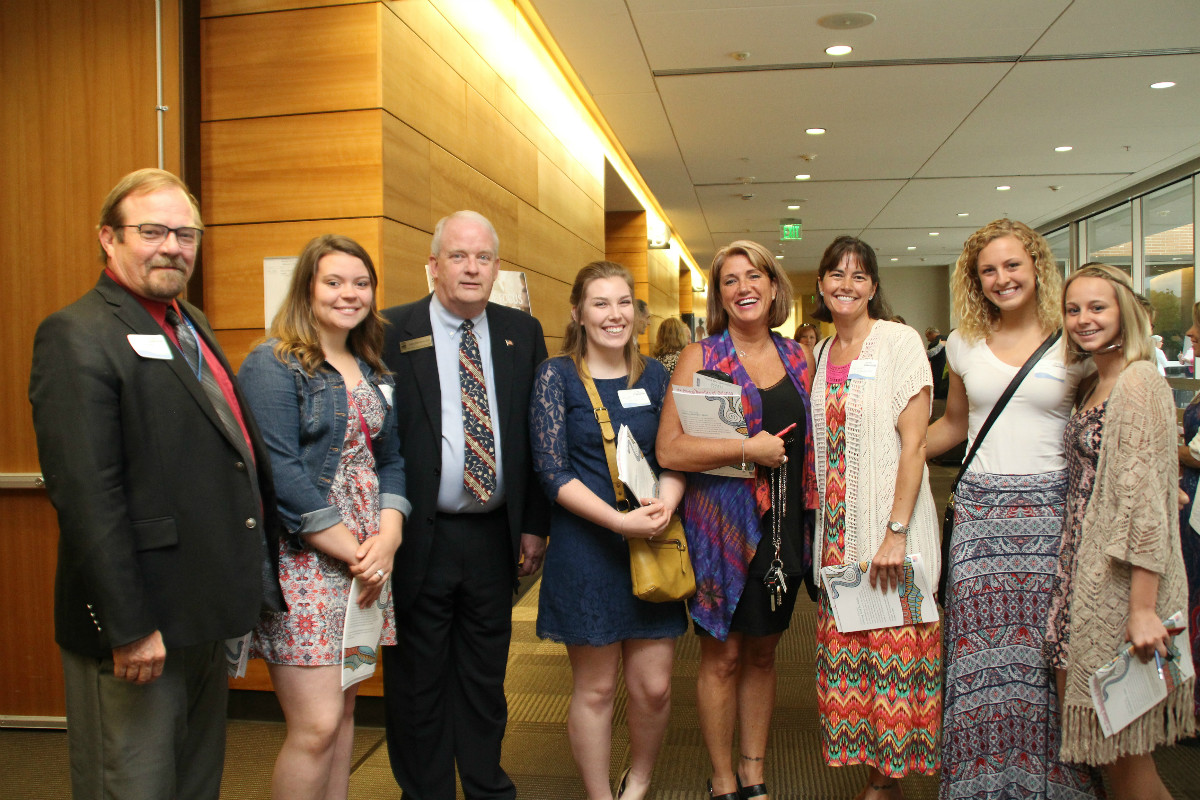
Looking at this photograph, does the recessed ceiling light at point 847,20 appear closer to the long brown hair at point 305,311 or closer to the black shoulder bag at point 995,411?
the black shoulder bag at point 995,411

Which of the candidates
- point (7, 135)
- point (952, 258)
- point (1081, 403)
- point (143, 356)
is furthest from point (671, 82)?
point (952, 258)

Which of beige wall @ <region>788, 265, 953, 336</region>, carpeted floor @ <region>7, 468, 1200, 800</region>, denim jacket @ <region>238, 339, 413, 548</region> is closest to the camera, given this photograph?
denim jacket @ <region>238, 339, 413, 548</region>

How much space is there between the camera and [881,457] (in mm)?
2342

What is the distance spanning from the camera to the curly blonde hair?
237 centimetres

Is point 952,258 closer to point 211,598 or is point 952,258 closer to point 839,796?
point 839,796

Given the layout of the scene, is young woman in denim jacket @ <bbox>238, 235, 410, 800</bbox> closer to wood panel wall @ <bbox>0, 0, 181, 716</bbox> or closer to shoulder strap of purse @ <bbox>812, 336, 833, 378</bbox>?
shoulder strap of purse @ <bbox>812, 336, 833, 378</bbox>

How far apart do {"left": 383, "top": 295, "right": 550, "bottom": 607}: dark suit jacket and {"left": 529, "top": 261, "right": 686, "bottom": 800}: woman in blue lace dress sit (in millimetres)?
87

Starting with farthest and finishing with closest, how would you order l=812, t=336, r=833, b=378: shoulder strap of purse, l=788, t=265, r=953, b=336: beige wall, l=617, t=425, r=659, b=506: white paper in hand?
l=788, t=265, r=953, b=336: beige wall, l=812, t=336, r=833, b=378: shoulder strap of purse, l=617, t=425, r=659, b=506: white paper in hand

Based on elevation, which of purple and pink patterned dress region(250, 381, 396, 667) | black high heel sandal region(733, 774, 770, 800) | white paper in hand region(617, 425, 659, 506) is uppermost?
white paper in hand region(617, 425, 659, 506)

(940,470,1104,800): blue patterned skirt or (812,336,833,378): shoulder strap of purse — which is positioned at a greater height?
(812,336,833,378): shoulder strap of purse

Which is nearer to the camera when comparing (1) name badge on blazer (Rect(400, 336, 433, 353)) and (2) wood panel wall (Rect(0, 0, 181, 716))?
(1) name badge on blazer (Rect(400, 336, 433, 353))

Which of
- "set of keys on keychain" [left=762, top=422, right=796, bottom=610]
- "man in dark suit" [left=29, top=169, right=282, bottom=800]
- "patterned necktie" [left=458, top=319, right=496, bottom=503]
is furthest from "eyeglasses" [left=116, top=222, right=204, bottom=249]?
"set of keys on keychain" [left=762, top=422, right=796, bottom=610]

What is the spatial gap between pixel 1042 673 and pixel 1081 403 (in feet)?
2.44

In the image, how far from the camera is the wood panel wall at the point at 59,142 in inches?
125
